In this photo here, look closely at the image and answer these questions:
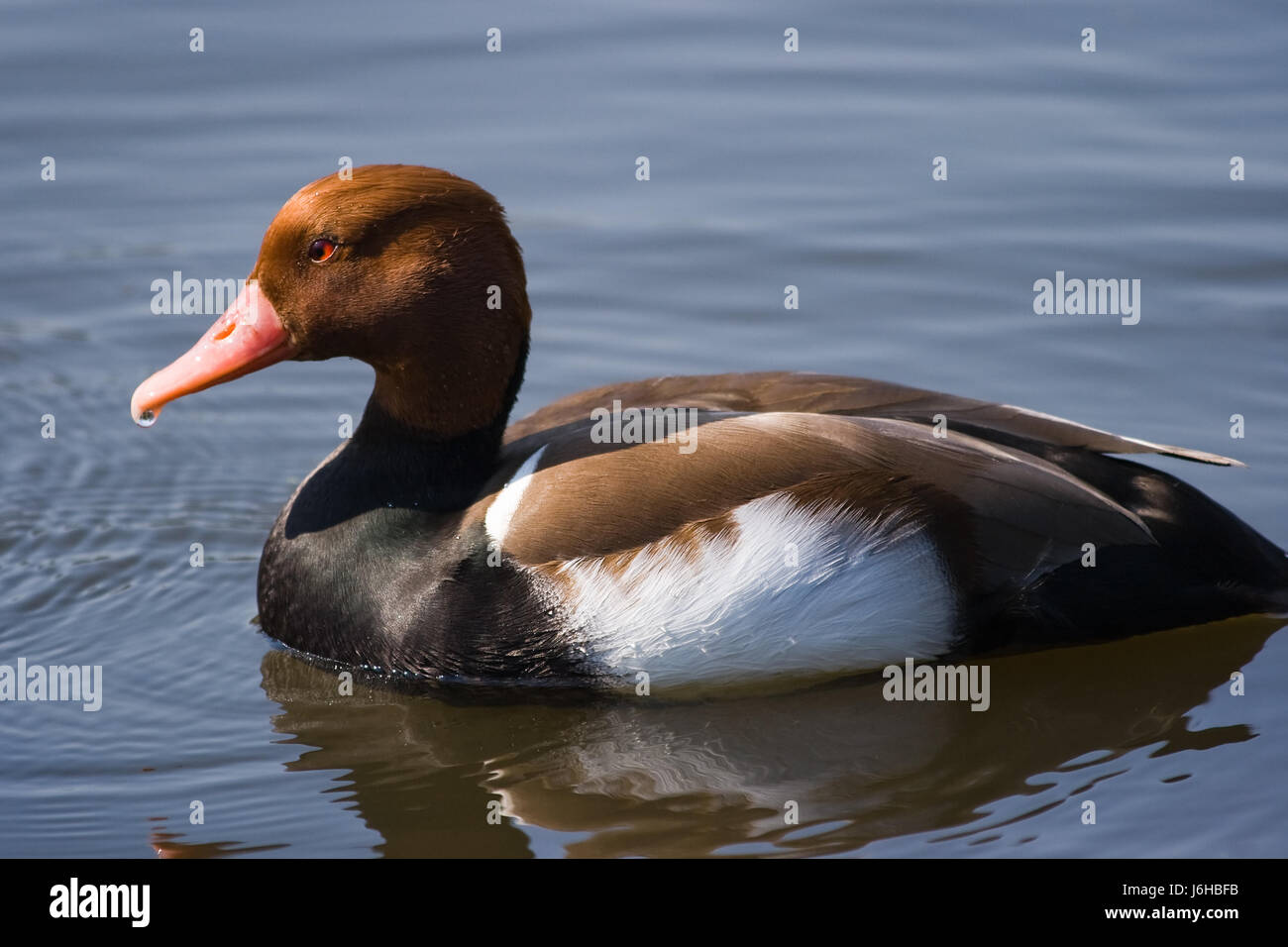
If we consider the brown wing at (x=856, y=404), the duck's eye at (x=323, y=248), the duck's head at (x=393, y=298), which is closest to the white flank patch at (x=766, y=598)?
the brown wing at (x=856, y=404)

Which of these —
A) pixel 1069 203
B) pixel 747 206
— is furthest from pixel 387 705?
pixel 1069 203

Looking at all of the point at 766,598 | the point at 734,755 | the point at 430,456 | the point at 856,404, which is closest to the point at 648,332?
the point at 856,404

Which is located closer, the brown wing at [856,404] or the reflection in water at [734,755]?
the reflection in water at [734,755]

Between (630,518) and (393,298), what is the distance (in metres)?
1.04

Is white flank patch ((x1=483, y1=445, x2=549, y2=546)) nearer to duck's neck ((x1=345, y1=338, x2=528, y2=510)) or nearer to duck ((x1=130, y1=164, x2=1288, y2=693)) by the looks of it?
duck ((x1=130, y1=164, x2=1288, y2=693))

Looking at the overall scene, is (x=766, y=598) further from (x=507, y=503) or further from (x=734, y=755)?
(x=507, y=503)

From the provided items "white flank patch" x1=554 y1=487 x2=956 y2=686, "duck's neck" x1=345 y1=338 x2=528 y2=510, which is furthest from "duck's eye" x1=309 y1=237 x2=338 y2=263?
"white flank patch" x1=554 y1=487 x2=956 y2=686

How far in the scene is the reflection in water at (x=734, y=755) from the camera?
518cm

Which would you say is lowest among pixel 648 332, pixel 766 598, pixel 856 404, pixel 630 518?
pixel 766 598

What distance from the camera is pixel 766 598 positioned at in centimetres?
556

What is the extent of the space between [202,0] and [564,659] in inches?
257

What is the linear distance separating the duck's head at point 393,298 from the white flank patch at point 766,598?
80cm

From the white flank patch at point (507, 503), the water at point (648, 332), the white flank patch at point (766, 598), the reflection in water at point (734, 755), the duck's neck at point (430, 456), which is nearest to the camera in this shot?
the reflection in water at point (734, 755)

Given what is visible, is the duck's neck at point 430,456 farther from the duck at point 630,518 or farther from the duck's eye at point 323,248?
the duck's eye at point 323,248
